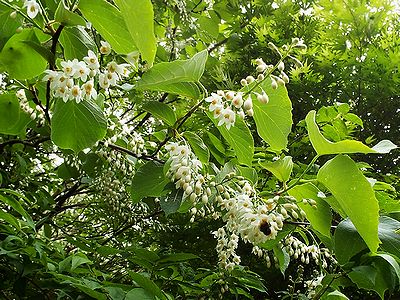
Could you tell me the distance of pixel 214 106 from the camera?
3.24ft

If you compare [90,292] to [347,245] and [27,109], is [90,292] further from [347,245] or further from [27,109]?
[347,245]

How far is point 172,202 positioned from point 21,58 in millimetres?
465

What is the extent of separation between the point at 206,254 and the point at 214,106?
1.90m

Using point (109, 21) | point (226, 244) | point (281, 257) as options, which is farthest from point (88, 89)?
point (226, 244)

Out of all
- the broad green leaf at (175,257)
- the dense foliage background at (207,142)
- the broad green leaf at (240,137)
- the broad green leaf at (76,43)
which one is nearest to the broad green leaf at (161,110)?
the dense foliage background at (207,142)

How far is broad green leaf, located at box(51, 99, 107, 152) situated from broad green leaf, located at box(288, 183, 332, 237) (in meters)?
0.47

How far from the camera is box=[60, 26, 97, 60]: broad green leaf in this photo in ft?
3.04

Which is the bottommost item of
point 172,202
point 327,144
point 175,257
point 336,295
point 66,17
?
point 175,257

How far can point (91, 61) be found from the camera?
36.1 inches

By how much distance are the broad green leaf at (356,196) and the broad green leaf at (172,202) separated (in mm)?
389

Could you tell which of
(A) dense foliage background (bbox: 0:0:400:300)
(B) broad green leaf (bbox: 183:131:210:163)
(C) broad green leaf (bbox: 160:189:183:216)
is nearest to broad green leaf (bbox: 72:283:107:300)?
(A) dense foliage background (bbox: 0:0:400:300)

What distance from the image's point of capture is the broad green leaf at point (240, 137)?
109cm

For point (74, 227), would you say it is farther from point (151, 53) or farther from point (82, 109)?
point (151, 53)

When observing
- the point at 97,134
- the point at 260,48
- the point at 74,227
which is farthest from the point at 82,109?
the point at 74,227
